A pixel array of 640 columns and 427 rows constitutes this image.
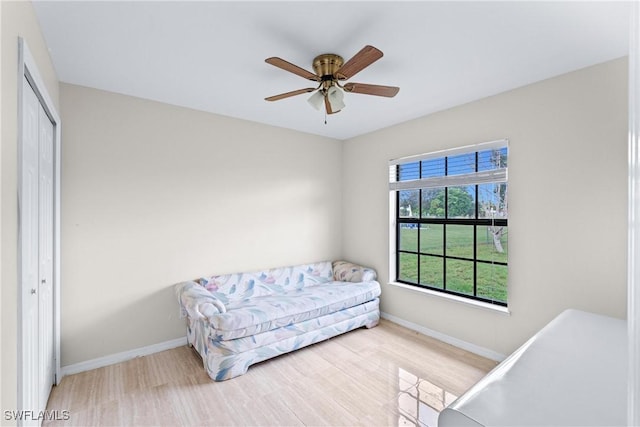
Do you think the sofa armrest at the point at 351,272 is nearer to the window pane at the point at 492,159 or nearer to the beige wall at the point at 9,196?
the window pane at the point at 492,159

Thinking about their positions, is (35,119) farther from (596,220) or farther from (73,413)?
(596,220)

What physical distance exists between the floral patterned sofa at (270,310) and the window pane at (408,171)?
4.10ft

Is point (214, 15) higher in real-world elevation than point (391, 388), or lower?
higher

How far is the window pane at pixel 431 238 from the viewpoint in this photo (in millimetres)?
3320

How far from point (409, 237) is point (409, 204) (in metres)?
0.41

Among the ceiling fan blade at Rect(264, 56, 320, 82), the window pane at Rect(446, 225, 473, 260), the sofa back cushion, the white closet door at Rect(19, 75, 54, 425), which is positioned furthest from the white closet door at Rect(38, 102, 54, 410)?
the window pane at Rect(446, 225, 473, 260)

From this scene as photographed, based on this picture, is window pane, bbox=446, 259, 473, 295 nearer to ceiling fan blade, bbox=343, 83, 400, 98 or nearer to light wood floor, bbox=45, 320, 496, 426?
light wood floor, bbox=45, 320, 496, 426

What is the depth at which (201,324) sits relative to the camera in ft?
8.55

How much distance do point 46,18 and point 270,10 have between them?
1.32m

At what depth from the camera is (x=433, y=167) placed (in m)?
3.36

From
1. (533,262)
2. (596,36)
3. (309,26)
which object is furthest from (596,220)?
(309,26)

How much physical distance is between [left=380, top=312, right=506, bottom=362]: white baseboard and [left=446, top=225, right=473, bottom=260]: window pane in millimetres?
856

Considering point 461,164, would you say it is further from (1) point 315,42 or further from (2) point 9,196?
(2) point 9,196

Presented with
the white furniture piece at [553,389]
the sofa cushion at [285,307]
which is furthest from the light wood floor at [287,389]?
the white furniture piece at [553,389]
